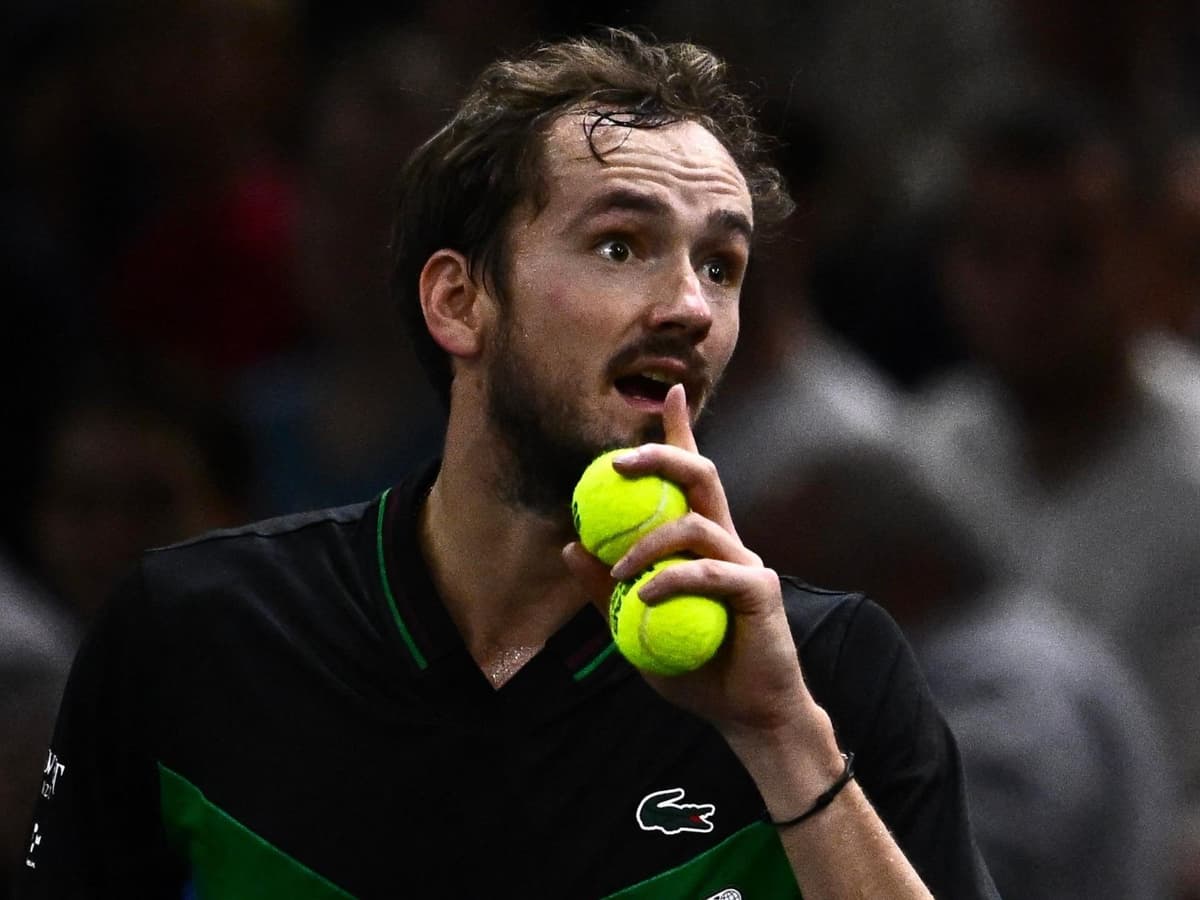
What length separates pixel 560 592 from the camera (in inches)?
116

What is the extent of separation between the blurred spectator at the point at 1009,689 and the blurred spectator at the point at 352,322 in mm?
1121

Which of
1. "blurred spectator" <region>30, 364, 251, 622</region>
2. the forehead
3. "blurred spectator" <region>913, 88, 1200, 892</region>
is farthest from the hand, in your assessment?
"blurred spectator" <region>30, 364, 251, 622</region>

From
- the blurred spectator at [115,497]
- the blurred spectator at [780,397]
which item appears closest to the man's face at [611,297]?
the blurred spectator at [780,397]

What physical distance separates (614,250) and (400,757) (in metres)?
0.72

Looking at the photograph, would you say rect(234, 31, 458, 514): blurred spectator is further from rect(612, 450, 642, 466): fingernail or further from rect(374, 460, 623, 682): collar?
rect(612, 450, 642, 466): fingernail

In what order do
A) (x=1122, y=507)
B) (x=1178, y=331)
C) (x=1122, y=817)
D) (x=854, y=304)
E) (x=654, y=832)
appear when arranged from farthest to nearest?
(x=854, y=304), (x=1178, y=331), (x=1122, y=507), (x=1122, y=817), (x=654, y=832)

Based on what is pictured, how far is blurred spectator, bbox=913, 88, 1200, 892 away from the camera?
445 cm

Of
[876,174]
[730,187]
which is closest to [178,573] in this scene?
[730,187]

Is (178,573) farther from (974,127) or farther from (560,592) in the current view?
(974,127)

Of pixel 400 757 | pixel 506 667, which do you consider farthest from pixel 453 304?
pixel 400 757

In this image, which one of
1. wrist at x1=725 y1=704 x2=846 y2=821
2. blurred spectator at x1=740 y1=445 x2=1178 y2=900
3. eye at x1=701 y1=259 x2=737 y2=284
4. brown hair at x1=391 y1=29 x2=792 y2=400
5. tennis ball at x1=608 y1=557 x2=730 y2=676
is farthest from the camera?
blurred spectator at x1=740 y1=445 x2=1178 y2=900

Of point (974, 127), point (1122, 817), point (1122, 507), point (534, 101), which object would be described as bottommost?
point (1122, 817)

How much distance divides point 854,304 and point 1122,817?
2312 millimetres

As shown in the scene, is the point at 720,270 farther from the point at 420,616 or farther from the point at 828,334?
the point at 828,334
